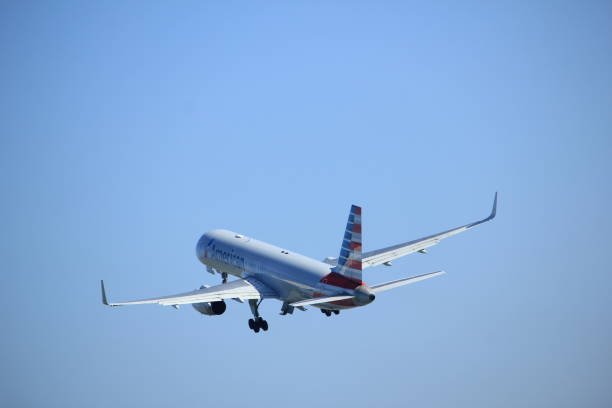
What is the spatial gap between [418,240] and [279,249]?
13.0m

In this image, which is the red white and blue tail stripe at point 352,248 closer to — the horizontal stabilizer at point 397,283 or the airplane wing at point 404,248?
the horizontal stabilizer at point 397,283

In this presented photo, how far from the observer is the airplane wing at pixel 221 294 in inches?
3713

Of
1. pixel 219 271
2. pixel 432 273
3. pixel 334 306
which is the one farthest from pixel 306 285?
pixel 219 271

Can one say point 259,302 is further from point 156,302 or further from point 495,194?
point 495,194

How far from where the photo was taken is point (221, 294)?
97188 millimetres

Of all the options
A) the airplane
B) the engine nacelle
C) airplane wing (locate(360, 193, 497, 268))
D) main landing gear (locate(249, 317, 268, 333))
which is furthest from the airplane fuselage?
airplane wing (locate(360, 193, 497, 268))

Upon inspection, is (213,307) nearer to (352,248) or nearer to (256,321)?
(256,321)

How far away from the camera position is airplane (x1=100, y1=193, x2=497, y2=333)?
88688 millimetres

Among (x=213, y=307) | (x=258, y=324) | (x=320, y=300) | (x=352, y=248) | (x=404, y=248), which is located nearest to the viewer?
(x=352, y=248)

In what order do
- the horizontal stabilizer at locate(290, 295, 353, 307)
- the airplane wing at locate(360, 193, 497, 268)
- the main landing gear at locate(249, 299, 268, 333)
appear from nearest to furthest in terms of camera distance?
the horizontal stabilizer at locate(290, 295, 353, 307) → the main landing gear at locate(249, 299, 268, 333) → the airplane wing at locate(360, 193, 497, 268)

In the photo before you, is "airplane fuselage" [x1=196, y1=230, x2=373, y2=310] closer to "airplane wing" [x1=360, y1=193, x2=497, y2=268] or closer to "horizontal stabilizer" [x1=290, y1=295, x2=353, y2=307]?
"horizontal stabilizer" [x1=290, y1=295, x2=353, y2=307]

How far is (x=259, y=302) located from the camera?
98688 millimetres

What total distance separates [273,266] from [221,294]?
16.2 ft

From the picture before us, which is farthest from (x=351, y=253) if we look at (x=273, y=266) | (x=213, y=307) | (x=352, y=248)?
(x=213, y=307)
